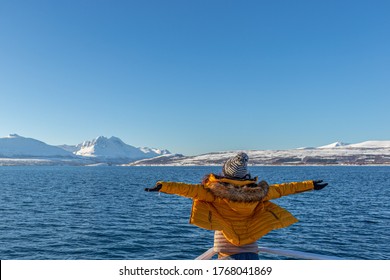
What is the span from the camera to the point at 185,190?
5605 mm

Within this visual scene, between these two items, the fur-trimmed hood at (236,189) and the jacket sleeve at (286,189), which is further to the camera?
the jacket sleeve at (286,189)

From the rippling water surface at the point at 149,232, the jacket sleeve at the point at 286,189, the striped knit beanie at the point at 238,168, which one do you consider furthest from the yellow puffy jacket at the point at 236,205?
the rippling water surface at the point at 149,232

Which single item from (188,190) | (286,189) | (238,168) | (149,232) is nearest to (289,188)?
(286,189)

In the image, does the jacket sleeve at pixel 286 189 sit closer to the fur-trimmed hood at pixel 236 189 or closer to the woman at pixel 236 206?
the woman at pixel 236 206

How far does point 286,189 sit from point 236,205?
1.07m

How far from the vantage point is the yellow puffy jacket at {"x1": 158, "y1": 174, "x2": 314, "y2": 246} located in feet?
18.7

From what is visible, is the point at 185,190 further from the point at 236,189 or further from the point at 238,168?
the point at 238,168

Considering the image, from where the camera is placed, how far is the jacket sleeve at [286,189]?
19.7ft

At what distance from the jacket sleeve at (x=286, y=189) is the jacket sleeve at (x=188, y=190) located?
1.12 meters

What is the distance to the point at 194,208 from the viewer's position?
229 inches
